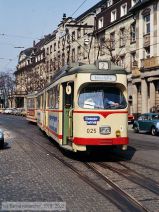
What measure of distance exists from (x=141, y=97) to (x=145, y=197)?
128 feet

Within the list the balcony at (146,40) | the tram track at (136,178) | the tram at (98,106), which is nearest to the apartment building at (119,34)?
the balcony at (146,40)

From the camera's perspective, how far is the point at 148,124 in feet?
99.3

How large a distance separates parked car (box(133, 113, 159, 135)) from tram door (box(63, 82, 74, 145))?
49.3ft

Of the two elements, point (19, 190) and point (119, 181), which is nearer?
point (19, 190)

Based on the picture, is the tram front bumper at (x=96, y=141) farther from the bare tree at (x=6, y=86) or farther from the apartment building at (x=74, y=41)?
the bare tree at (x=6, y=86)

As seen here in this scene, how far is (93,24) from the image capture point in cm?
6312

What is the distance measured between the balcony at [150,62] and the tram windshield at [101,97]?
96.3 ft

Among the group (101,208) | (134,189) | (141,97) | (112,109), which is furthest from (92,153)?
(141,97)

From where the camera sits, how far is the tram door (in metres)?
14.4

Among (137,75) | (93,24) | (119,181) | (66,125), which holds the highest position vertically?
(93,24)

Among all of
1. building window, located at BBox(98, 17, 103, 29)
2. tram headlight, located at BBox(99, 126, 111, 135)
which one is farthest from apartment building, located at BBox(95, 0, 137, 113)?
tram headlight, located at BBox(99, 126, 111, 135)

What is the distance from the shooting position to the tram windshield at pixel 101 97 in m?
13.7

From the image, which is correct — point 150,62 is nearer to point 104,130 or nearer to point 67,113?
point 67,113

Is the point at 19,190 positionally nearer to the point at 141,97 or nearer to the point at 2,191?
the point at 2,191
